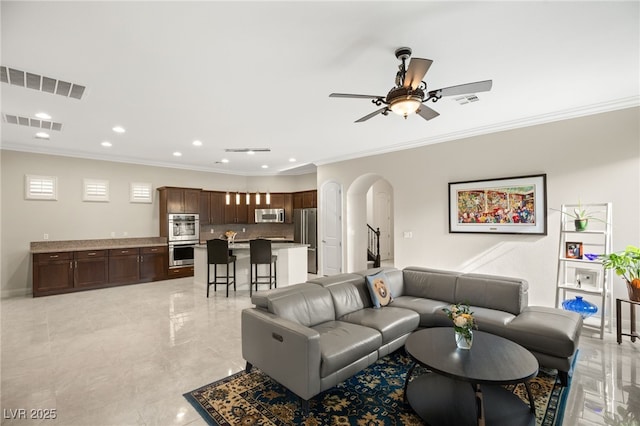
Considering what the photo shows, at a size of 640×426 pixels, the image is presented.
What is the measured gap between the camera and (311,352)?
2.32 meters

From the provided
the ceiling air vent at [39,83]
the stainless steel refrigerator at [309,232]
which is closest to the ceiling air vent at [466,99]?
the ceiling air vent at [39,83]

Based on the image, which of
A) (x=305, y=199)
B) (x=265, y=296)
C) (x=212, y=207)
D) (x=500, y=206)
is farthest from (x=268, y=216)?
(x=265, y=296)

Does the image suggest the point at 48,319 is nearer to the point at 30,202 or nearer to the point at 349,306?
the point at 30,202

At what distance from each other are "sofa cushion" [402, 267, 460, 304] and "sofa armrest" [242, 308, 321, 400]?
2.25 meters

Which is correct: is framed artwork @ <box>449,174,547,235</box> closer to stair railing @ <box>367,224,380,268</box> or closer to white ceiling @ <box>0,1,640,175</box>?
white ceiling @ <box>0,1,640,175</box>

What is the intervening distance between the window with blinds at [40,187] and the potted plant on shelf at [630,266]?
948cm

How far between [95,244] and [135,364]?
15.9ft

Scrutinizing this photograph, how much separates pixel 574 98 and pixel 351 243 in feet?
15.8

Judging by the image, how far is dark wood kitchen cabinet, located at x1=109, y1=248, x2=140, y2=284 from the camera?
6.66 meters

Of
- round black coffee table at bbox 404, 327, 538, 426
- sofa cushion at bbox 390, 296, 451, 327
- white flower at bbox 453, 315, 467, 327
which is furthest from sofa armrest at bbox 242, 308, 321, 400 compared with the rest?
sofa cushion at bbox 390, 296, 451, 327

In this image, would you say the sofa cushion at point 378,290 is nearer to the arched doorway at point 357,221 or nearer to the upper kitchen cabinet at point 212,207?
the arched doorway at point 357,221

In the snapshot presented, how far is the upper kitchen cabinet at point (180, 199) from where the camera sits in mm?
7512

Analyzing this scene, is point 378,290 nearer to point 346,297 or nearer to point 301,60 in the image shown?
point 346,297

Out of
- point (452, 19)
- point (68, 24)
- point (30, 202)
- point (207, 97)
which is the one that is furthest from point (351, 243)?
point (30, 202)
